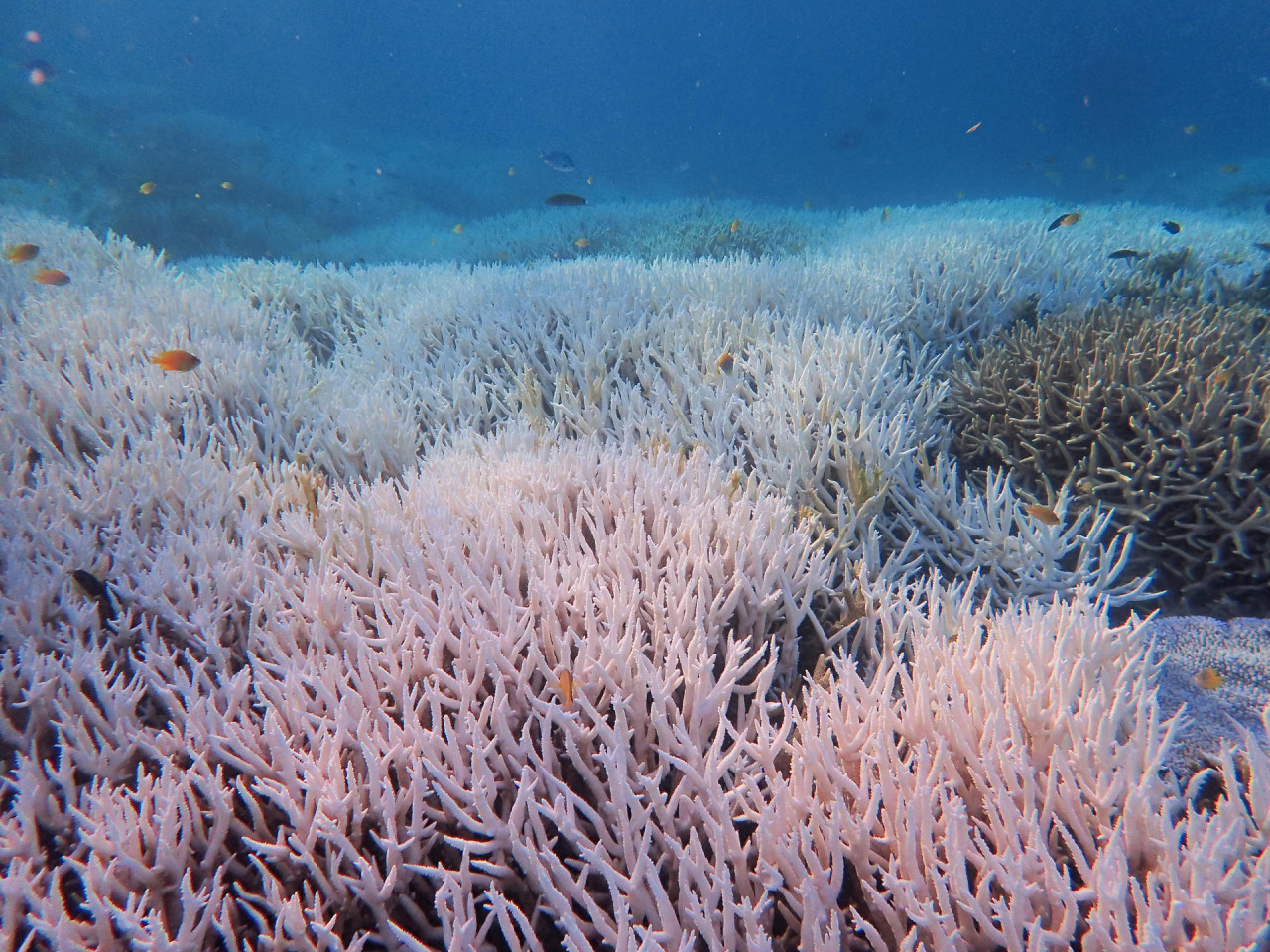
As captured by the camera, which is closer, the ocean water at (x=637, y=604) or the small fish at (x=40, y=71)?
the ocean water at (x=637, y=604)

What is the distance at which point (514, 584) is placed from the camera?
93.7 inches

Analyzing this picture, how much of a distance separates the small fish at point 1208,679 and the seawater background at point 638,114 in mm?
20152

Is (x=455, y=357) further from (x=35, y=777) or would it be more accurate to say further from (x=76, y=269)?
(x=76, y=269)

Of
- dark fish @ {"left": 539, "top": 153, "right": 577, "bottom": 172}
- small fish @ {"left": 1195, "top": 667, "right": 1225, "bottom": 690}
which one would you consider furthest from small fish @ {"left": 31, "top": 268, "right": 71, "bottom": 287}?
small fish @ {"left": 1195, "top": 667, "right": 1225, "bottom": 690}

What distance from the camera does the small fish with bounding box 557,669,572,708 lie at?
1.91 metres

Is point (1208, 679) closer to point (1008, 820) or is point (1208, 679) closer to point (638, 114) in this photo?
point (1008, 820)

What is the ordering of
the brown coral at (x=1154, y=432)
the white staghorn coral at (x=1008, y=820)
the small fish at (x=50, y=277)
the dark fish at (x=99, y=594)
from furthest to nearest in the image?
1. the small fish at (x=50, y=277)
2. the brown coral at (x=1154, y=432)
3. the dark fish at (x=99, y=594)
4. the white staghorn coral at (x=1008, y=820)

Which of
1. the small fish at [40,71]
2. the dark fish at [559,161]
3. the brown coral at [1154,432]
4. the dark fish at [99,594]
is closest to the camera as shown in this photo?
the dark fish at [99,594]

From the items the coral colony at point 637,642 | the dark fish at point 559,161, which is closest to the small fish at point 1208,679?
the coral colony at point 637,642

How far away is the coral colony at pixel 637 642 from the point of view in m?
1.47

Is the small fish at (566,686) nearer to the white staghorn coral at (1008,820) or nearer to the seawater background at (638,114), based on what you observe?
the white staghorn coral at (1008,820)

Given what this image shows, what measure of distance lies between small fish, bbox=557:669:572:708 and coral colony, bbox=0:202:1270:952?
11 millimetres

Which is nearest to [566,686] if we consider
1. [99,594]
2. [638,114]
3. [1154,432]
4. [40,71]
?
[99,594]

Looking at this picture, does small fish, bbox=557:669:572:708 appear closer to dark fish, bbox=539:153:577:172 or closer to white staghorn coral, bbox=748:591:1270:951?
white staghorn coral, bbox=748:591:1270:951
